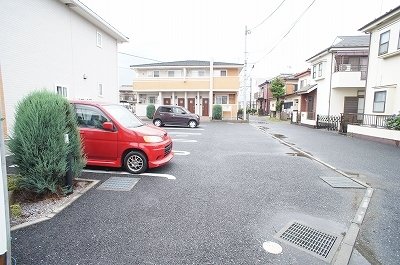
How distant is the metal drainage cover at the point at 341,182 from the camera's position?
208 inches

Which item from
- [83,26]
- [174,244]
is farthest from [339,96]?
[174,244]

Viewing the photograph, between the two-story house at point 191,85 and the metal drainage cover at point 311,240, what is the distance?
2297 cm

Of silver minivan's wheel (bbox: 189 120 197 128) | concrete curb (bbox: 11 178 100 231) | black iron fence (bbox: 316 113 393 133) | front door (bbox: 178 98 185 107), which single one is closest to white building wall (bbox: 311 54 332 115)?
black iron fence (bbox: 316 113 393 133)

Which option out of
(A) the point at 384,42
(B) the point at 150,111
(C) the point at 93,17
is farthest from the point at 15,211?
(B) the point at 150,111

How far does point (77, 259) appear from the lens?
262cm

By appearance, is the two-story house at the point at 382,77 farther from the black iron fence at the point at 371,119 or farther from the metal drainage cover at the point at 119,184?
the metal drainage cover at the point at 119,184

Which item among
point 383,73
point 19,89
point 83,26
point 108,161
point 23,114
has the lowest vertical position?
→ point 108,161

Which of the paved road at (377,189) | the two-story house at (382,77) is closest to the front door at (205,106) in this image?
the two-story house at (382,77)

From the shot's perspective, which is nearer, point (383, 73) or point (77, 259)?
point (77, 259)

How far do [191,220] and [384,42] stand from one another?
48.8 feet

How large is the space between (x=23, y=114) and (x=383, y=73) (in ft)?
51.8

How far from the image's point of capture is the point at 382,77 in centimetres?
1286

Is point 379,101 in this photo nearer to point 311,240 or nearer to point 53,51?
point 311,240

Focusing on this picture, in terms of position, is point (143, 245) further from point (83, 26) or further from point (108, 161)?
point (83, 26)
